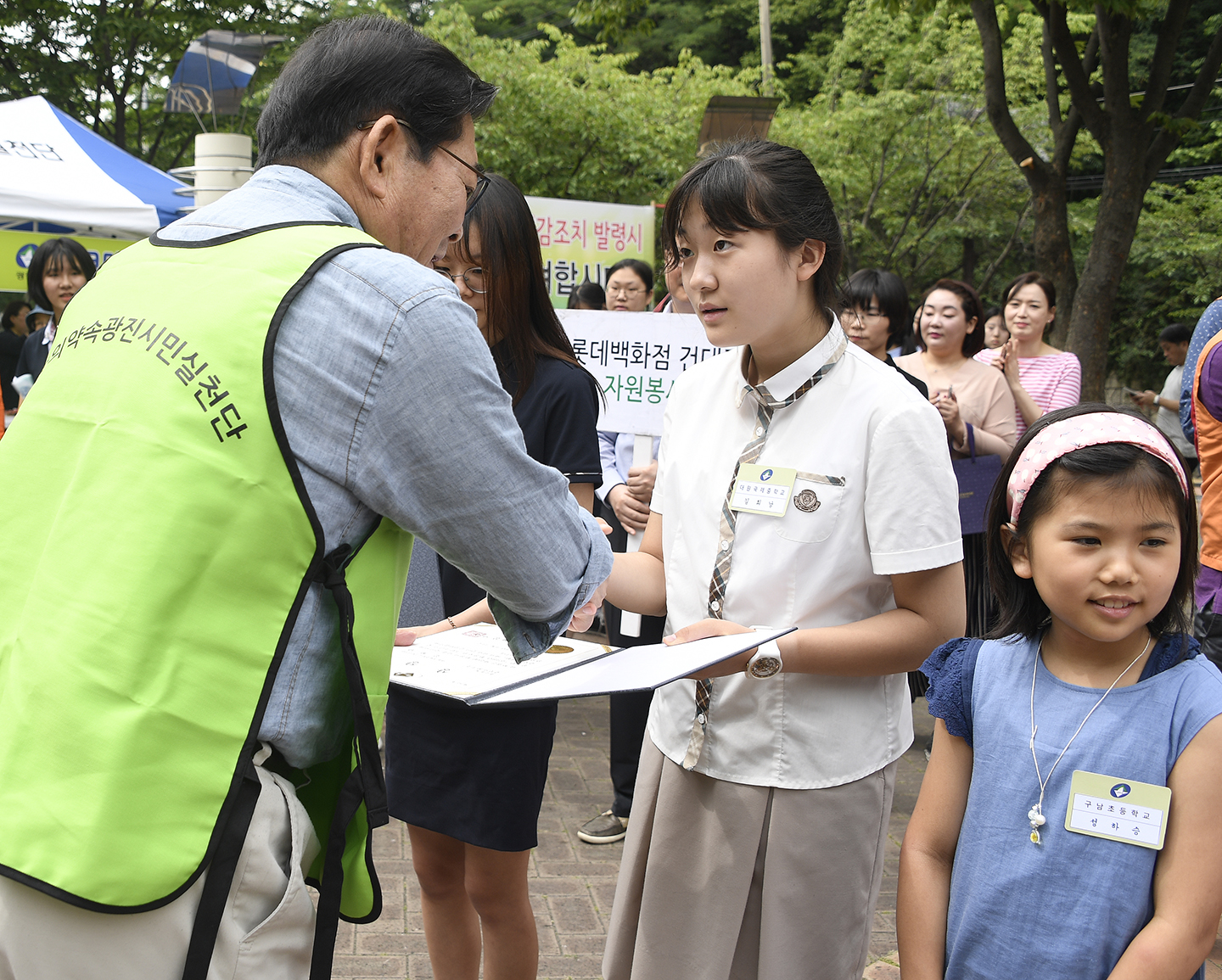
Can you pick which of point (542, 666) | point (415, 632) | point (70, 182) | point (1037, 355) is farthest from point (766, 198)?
point (70, 182)

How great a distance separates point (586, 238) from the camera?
791 cm

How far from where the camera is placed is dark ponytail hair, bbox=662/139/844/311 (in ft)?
5.87

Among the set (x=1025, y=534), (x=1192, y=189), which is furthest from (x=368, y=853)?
(x=1192, y=189)

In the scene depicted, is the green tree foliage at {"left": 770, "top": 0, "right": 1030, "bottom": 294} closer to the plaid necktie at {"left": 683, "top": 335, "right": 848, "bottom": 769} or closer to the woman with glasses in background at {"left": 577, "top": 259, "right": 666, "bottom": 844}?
the woman with glasses in background at {"left": 577, "top": 259, "right": 666, "bottom": 844}

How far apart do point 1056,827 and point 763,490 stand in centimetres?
66

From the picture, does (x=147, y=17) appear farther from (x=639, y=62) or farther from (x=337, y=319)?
(x=337, y=319)

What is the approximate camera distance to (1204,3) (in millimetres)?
18375

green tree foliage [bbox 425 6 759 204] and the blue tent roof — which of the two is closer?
the blue tent roof

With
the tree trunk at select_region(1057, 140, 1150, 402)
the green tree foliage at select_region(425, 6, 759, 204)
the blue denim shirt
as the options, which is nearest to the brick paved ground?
the blue denim shirt

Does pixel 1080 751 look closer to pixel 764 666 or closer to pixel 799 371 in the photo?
pixel 764 666

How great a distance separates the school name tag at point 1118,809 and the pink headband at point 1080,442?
1.31 feet

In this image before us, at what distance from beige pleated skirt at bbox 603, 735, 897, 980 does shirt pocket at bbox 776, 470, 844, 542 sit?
419mm

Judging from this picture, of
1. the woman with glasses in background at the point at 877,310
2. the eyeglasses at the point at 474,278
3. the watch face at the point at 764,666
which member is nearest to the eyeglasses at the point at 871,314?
Answer: the woman with glasses in background at the point at 877,310

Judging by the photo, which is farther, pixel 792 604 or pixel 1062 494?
pixel 792 604
